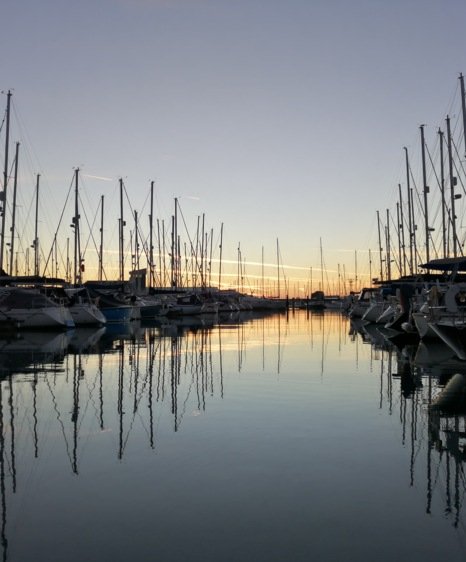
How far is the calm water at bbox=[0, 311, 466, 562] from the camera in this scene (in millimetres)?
6672

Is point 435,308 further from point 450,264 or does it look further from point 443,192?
point 443,192

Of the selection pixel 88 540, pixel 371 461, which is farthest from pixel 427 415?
pixel 88 540

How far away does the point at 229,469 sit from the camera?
31.6 feet

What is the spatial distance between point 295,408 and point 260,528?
8.09 metres

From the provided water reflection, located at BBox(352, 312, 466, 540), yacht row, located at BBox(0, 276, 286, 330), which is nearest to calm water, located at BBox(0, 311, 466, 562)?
water reflection, located at BBox(352, 312, 466, 540)

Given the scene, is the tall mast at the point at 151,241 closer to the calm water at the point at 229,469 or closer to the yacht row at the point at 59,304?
the yacht row at the point at 59,304

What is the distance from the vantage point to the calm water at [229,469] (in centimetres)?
667

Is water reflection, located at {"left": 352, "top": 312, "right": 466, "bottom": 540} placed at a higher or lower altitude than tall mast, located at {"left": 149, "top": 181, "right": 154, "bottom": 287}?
lower

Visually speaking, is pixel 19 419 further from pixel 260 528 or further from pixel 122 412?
pixel 260 528

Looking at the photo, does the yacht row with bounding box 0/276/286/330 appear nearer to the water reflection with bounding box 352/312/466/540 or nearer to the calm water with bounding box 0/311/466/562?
the calm water with bounding box 0/311/466/562

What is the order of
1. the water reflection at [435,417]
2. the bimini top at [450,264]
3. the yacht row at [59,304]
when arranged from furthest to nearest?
the yacht row at [59,304]
the bimini top at [450,264]
the water reflection at [435,417]

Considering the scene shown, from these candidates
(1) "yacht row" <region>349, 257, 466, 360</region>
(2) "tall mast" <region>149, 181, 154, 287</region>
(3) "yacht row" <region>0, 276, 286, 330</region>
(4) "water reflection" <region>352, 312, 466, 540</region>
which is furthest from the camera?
(2) "tall mast" <region>149, 181, 154, 287</region>

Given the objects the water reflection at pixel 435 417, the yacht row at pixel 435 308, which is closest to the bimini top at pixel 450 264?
the yacht row at pixel 435 308

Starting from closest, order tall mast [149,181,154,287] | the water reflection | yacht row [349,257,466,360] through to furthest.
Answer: the water reflection → yacht row [349,257,466,360] → tall mast [149,181,154,287]
